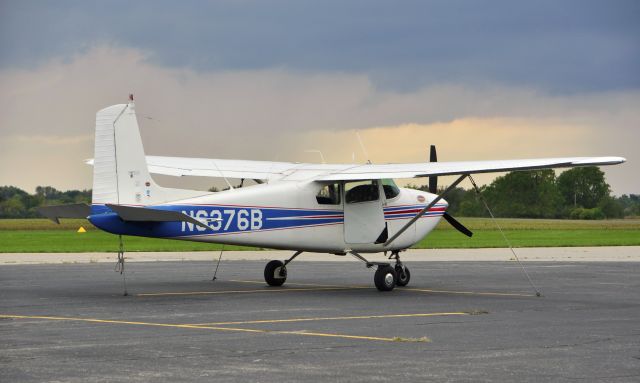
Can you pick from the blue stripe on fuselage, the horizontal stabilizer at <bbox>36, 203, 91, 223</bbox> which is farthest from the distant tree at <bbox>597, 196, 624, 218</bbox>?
the horizontal stabilizer at <bbox>36, 203, 91, 223</bbox>

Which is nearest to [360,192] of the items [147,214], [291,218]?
[291,218]

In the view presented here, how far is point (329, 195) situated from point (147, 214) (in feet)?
15.6

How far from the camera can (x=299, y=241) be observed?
71.7ft

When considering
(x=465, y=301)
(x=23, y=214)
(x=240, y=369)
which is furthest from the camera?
(x=23, y=214)

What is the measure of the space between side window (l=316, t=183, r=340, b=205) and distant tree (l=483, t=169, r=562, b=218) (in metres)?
121

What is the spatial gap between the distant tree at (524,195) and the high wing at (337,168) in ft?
388

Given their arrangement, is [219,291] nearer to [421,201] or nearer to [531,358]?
[421,201]

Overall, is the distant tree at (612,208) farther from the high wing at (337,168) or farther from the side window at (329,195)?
the side window at (329,195)

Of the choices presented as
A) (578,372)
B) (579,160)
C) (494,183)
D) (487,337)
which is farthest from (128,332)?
(494,183)

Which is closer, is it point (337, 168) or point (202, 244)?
point (337, 168)

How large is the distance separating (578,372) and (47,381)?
558 cm

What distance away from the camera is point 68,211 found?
2131 centimetres

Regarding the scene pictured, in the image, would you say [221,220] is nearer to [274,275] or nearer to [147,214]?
[147,214]

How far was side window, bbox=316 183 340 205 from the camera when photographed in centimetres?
2242
